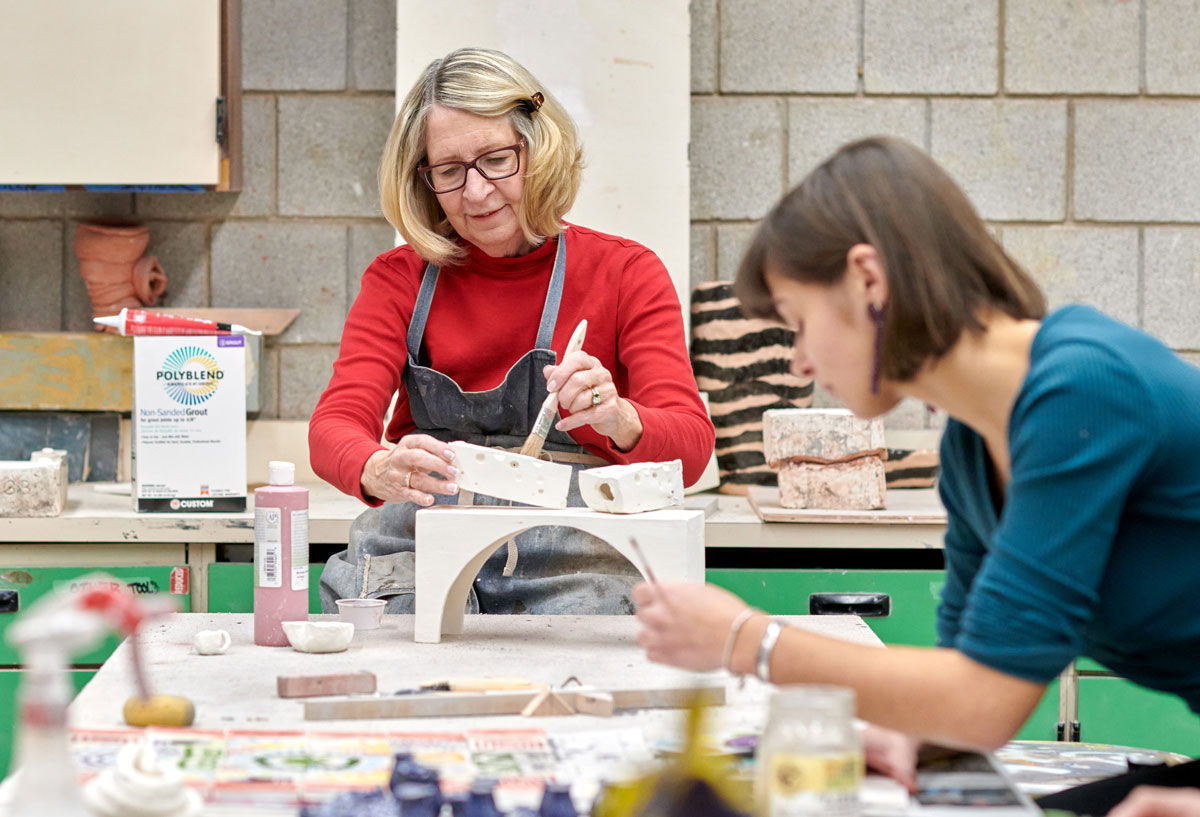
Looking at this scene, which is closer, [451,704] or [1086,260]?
[451,704]

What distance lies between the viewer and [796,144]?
3.19 meters

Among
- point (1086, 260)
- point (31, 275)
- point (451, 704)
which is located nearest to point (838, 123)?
point (1086, 260)

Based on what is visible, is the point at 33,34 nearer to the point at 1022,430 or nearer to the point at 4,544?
the point at 4,544

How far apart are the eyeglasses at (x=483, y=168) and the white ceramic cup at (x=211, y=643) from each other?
867 mm

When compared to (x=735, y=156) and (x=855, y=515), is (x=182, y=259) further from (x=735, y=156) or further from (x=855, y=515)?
(x=855, y=515)

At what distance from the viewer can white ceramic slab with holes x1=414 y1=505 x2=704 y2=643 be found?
5.08 ft

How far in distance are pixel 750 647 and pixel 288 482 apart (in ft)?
→ 2.51

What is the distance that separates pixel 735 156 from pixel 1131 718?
169 cm

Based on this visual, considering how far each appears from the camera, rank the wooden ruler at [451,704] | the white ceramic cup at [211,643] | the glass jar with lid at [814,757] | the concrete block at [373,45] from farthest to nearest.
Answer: the concrete block at [373,45]
the white ceramic cup at [211,643]
the wooden ruler at [451,704]
the glass jar with lid at [814,757]

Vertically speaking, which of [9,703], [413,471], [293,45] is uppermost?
[293,45]

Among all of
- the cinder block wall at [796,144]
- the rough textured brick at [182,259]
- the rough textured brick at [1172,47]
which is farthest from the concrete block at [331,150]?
the rough textured brick at [1172,47]

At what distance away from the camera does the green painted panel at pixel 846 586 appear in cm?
251

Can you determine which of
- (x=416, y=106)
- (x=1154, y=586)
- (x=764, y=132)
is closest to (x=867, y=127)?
(x=764, y=132)

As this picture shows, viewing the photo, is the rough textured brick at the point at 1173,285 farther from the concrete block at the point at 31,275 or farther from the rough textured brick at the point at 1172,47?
the concrete block at the point at 31,275
